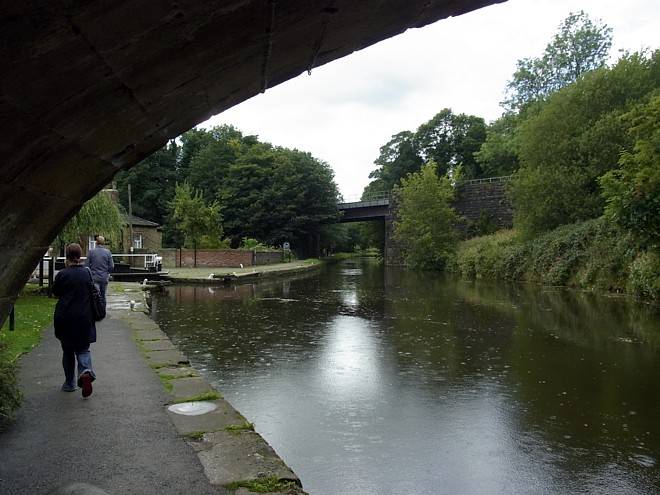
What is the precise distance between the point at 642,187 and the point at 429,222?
1061 inches

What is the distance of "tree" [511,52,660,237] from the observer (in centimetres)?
2781

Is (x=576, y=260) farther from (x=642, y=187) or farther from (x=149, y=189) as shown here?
(x=149, y=189)

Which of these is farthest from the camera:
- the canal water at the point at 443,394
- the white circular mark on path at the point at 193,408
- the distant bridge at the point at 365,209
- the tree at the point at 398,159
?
the tree at the point at 398,159

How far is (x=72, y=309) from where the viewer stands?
527cm

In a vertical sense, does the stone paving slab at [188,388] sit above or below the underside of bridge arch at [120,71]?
below

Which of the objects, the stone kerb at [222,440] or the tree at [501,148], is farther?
the tree at [501,148]

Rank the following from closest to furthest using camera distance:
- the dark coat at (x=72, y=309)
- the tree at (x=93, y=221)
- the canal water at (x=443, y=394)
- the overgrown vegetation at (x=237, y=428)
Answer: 1. the overgrown vegetation at (x=237, y=428)
2. the canal water at (x=443, y=394)
3. the dark coat at (x=72, y=309)
4. the tree at (x=93, y=221)

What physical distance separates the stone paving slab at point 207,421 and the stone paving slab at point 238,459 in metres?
0.17

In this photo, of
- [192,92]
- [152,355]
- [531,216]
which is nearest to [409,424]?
[152,355]

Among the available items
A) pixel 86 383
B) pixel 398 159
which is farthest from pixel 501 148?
pixel 86 383

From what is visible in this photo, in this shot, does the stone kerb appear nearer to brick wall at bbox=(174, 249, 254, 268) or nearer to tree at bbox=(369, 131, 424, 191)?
brick wall at bbox=(174, 249, 254, 268)

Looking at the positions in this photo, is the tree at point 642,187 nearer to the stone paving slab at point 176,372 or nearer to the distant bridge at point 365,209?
the stone paving slab at point 176,372

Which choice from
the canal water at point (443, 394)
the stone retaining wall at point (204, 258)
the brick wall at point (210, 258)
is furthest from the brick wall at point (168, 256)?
the canal water at point (443, 394)

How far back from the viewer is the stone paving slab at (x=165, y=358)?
6.99 metres
